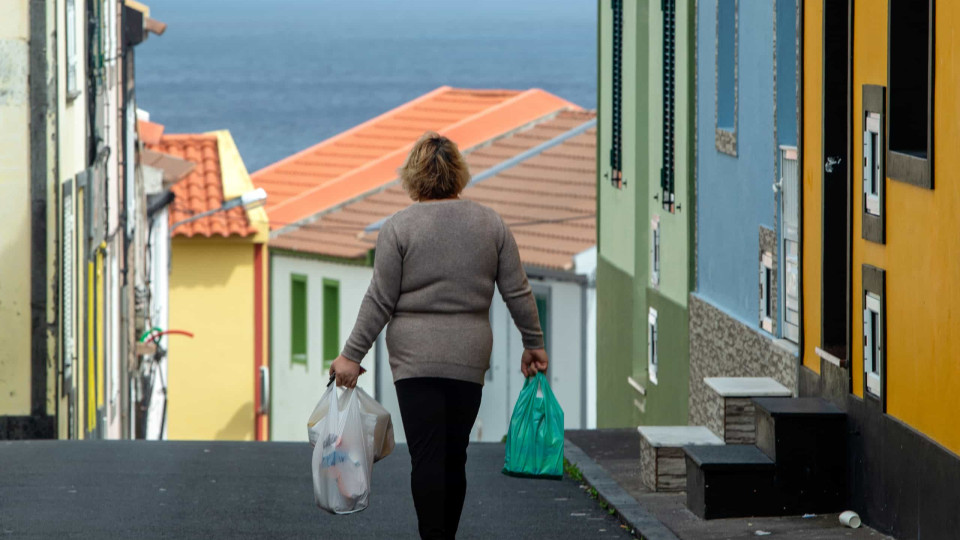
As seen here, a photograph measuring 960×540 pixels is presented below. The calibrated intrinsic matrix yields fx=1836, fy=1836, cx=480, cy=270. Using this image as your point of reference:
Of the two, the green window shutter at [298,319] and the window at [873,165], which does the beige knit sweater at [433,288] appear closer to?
the window at [873,165]

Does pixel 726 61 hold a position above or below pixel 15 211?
above

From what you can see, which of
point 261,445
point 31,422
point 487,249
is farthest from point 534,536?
point 31,422

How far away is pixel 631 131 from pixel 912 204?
1121 cm

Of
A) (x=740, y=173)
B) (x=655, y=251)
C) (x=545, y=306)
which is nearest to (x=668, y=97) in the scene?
(x=655, y=251)

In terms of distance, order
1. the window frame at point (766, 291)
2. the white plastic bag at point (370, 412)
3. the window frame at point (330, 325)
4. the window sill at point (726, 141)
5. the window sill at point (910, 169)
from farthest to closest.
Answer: the window frame at point (330, 325)
the window sill at point (726, 141)
the window frame at point (766, 291)
the window sill at point (910, 169)
the white plastic bag at point (370, 412)

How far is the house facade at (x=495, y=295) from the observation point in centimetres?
2605

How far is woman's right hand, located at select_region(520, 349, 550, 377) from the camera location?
24.6 feet

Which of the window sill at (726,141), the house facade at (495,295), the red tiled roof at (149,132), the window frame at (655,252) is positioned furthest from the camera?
the red tiled roof at (149,132)

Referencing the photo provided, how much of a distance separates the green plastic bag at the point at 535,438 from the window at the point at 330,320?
2413 centimetres

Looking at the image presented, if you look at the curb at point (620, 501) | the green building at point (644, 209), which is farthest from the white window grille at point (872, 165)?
the green building at point (644, 209)

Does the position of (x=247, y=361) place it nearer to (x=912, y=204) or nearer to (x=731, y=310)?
(x=731, y=310)

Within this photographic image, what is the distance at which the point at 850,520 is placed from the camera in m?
8.70

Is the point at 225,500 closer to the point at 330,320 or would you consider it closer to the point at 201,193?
the point at 330,320

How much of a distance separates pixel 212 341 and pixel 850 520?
2530 centimetres
